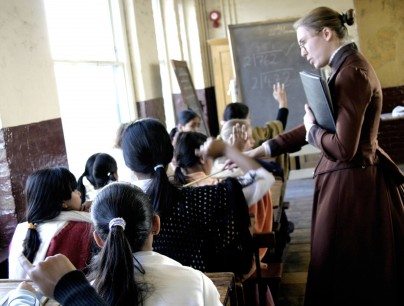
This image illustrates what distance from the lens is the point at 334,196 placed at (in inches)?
79.7

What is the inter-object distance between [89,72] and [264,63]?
7.99 ft

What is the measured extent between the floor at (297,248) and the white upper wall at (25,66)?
1.74 m

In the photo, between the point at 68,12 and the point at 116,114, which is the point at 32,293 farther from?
the point at 116,114

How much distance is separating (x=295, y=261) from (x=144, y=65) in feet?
7.53

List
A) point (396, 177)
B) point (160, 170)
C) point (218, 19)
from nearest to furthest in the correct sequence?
point (160, 170) < point (396, 177) < point (218, 19)

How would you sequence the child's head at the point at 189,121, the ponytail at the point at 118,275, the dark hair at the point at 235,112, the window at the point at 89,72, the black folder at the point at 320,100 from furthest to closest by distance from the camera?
1. the child's head at the point at 189,121
2. the dark hair at the point at 235,112
3. the window at the point at 89,72
4. the black folder at the point at 320,100
5. the ponytail at the point at 118,275

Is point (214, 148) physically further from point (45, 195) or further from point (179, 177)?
point (45, 195)

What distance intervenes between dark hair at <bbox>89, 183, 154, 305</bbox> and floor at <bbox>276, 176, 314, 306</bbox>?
6.38 feet

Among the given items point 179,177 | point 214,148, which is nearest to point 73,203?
point 179,177

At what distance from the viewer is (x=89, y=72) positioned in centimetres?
399

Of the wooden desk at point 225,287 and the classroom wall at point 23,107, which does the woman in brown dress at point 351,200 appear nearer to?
the wooden desk at point 225,287

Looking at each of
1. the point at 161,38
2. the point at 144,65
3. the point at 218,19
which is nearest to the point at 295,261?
the point at 144,65

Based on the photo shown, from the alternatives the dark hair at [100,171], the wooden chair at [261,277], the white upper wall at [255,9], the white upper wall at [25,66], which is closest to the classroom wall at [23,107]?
the white upper wall at [25,66]

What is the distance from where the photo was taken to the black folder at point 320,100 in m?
1.80
